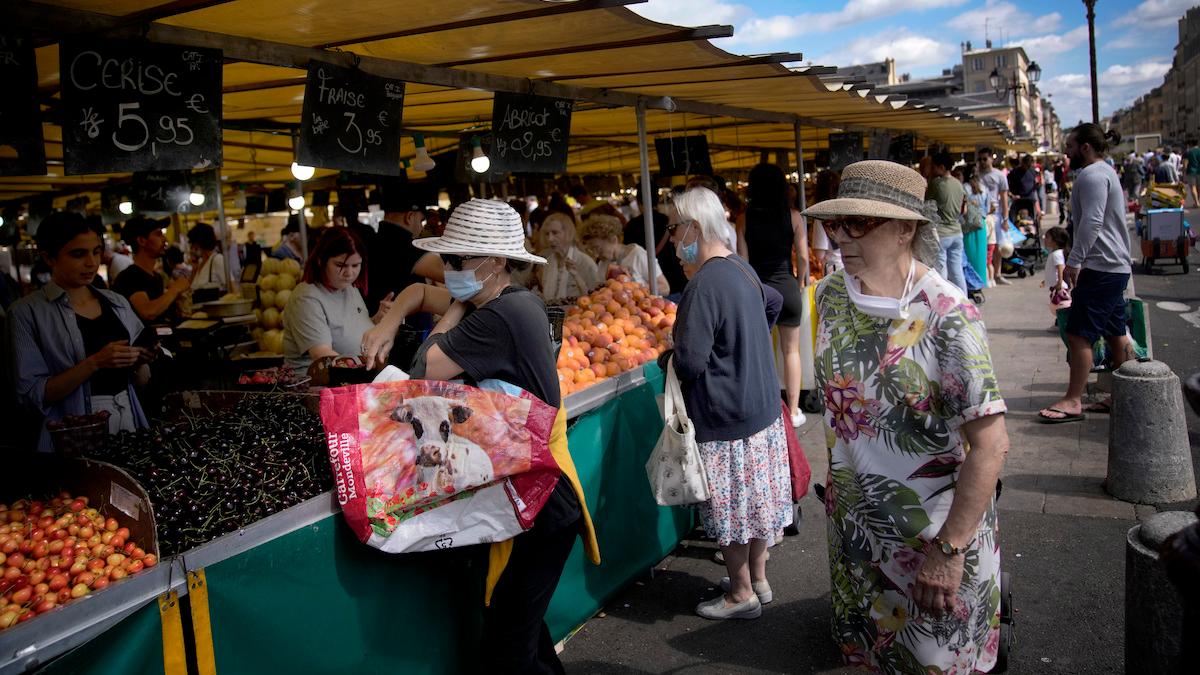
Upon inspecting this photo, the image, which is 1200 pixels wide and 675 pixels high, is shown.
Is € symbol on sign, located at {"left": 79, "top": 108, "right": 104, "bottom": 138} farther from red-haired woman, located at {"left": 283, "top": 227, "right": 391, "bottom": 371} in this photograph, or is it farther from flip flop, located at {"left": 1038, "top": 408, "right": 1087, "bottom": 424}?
flip flop, located at {"left": 1038, "top": 408, "right": 1087, "bottom": 424}

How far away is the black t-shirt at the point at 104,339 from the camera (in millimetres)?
4355

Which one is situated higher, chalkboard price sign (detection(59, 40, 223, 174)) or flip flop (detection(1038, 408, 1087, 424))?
chalkboard price sign (detection(59, 40, 223, 174))

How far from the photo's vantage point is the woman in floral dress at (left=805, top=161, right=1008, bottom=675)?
2.42m

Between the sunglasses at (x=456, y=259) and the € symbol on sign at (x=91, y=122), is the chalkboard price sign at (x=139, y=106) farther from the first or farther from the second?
the sunglasses at (x=456, y=259)

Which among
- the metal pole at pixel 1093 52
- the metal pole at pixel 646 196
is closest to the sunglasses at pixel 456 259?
the metal pole at pixel 646 196

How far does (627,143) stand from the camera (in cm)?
1252

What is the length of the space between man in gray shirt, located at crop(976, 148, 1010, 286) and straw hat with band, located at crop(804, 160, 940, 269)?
14.6 m

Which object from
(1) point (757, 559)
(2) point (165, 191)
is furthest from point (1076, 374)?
(2) point (165, 191)

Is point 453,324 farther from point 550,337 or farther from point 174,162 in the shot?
point 174,162

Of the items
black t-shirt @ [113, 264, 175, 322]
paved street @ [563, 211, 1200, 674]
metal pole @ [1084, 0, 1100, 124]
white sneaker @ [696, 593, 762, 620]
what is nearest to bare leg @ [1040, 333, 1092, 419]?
paved street @ [563, 211, 1200, 674]

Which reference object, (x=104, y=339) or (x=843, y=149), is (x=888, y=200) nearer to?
(x=104, y=339)

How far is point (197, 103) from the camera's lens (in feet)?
11.7

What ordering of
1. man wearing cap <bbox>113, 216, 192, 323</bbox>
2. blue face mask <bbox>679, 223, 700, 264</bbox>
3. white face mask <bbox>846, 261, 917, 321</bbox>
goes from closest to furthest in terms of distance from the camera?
white face mask <bbox>846, 261, 917, 321</bbox> < blue face mask <bbox>679, 223, 700, 264</bbox> < man wearing cap <bbox>113, 216, 192, 323</bbox>

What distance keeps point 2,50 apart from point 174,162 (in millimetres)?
667
